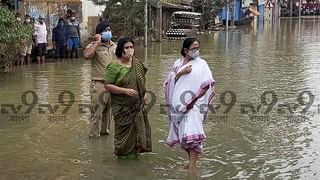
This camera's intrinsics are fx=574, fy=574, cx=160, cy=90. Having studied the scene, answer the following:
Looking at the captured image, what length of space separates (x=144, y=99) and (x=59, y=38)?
12.3 meters

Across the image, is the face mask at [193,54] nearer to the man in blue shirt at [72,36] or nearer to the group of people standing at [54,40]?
the group of people standing at [54,40]

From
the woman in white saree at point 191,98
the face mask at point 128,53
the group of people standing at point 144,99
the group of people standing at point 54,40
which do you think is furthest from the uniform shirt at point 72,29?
the woman in white saree at point 191,98

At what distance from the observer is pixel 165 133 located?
8.27m

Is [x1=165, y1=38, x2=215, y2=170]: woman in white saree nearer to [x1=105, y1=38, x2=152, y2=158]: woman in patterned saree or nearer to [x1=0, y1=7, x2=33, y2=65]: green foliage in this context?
[x1=105, y1=38, x2=152, y2=158]: woman in patterned saree

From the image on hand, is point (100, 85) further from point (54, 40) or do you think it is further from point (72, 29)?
Answer: point (72, 29)

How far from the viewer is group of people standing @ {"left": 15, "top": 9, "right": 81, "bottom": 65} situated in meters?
17.0

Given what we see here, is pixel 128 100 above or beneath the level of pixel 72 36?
beneath

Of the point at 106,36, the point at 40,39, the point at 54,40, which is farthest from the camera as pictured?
the point at 54,40

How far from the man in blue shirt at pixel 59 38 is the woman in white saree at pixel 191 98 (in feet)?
41.2

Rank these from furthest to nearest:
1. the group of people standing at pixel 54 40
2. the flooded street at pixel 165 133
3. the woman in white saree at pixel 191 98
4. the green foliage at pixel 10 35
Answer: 1. the group of people standing at pixel 54 40
2. the green foliage at pixel 10 35
3. the flooded street at pixel 165 133
4. the woman in white saree at pixel 191 98

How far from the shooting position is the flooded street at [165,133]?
6.46 meters

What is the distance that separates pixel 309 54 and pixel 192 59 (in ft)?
49.7

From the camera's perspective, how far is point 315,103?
409 inches

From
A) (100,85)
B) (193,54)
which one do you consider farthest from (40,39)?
(193,54)
